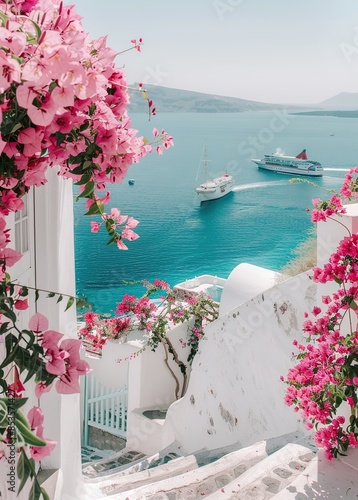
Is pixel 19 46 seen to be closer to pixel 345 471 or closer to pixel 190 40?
pixel 345 471

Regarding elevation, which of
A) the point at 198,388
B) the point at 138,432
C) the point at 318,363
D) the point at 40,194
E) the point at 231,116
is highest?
the point at 231,116

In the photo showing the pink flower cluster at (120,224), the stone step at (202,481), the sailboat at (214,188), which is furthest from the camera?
the sailboat at (214,188)

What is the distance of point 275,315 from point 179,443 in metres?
1.94

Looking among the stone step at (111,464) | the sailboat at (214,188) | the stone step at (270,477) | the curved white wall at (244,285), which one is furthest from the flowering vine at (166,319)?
the sailboat at (214,188)

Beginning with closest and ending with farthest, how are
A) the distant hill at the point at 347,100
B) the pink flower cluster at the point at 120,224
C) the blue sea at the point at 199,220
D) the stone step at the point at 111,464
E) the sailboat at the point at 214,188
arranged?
the pink flower cluster at the point at 120,224 → the stone step at the point at 111,464 → the blue sea at the point at 199,220 → the sailboat at the point at 214,188 → the distant hill at the point at 347,100

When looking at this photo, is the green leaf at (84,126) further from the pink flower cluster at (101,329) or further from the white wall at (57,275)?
the pink flower cluster at (101,329)

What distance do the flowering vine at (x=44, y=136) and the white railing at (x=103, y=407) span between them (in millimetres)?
6006

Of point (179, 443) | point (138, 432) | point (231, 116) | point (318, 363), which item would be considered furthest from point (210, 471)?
point (231, 116)

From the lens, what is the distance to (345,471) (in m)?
2.62

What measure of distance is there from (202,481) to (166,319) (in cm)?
310

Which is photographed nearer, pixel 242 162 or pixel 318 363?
pixel 318 363

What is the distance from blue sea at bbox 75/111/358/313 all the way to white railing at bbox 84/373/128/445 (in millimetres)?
16430

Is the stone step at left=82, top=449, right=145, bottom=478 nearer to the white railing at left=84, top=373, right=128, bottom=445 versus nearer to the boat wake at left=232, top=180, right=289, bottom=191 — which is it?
the white railing at left=84, top=373, right=128, bottom=445

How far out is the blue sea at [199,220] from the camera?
28.4 m
